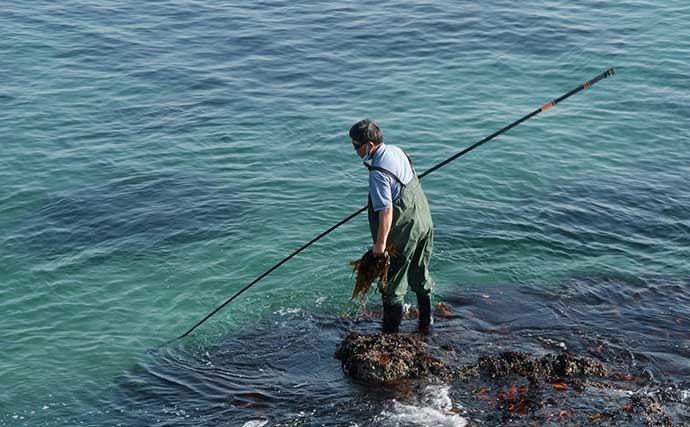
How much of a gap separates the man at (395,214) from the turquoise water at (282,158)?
156 centimetres

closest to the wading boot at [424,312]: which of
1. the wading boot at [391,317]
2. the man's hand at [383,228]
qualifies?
the wading boot at [391,317]

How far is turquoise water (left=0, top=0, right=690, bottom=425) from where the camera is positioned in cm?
1062

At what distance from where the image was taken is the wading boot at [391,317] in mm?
9094

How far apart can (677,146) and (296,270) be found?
6.66 metres

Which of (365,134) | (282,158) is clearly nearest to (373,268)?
(365,134)

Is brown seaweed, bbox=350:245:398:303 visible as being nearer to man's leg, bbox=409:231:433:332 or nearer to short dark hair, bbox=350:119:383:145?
man's leg, bbox=409:231:433:332

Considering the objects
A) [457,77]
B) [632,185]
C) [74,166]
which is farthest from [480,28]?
[74,166]

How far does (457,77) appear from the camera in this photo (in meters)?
17.8

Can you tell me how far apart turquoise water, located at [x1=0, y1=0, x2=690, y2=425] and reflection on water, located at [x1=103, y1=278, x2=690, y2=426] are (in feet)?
1.03

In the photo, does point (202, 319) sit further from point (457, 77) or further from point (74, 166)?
point (457, 77)

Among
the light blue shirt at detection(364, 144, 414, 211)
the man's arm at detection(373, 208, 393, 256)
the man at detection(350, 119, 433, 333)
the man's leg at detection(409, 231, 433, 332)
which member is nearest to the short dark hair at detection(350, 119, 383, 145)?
the man at detection(350, 119, 433, 333)

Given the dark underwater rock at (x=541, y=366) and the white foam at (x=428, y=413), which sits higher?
the dark underwater rock at (x=541, y=366)

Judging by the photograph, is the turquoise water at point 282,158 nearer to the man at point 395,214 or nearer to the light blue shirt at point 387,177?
the man at point 395,214

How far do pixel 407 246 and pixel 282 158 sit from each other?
6.16m
